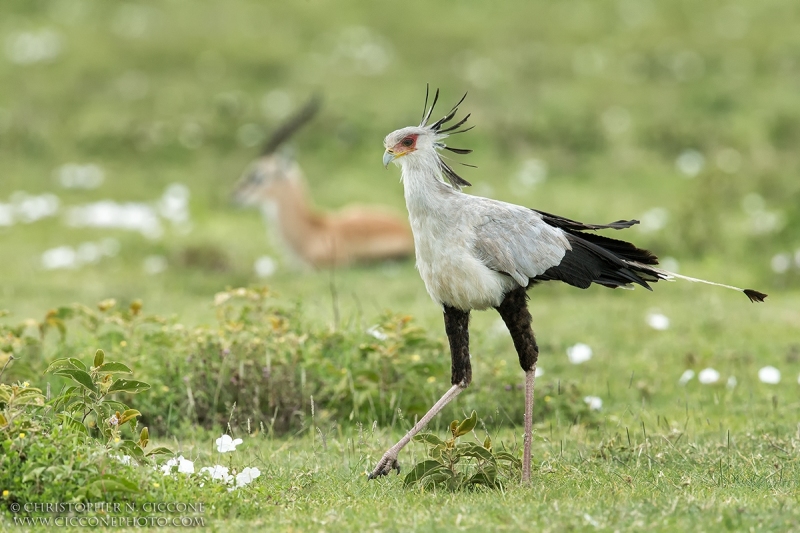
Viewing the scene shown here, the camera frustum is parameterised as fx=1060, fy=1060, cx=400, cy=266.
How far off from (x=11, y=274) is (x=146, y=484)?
6961 mm

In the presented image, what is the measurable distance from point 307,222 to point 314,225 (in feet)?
0.31

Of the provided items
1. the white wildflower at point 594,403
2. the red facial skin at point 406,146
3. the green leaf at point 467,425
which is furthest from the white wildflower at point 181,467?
the white wildflower at point 594,403

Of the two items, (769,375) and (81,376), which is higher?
(81,376)

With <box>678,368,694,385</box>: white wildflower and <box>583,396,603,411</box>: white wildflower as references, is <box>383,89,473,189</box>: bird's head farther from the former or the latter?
<box>678,368,694,385</box>: white wildflower

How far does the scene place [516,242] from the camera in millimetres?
4770

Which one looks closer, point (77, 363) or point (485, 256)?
point (77, 363)

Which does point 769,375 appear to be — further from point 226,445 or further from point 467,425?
point 226,445

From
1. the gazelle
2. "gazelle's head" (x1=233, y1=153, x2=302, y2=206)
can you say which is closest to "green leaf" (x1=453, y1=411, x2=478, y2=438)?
the gazelle

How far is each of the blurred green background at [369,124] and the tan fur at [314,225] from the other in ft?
1.14

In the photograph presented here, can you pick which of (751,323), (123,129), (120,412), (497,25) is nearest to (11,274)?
(123,129)

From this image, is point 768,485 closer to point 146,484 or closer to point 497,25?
point 146,484

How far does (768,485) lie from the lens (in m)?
4.50

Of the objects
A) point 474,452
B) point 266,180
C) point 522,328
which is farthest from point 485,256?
point 266,180

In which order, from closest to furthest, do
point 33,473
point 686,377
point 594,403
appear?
1. point 33,473
2. point 594,403
3. point 686,377
